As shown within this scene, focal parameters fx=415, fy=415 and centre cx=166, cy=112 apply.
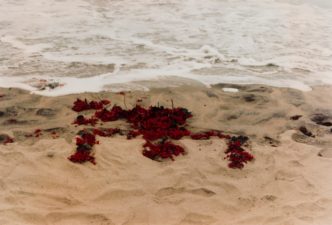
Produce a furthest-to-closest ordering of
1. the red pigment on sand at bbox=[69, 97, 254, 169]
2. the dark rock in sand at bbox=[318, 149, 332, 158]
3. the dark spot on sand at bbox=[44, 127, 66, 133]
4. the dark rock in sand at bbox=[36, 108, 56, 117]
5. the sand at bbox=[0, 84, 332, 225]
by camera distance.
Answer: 1. the dark rock in sand at bbox=[36, 108, 56, 117]
2. the dark spot on sand at bbox=[44, 127, 66, 133]
3. the dark rock in sand at bbox=[318, 149, 332, 158]
4. the red pigment on sand at bbox=[69, 97, 254, 169]
5. the sand at bbox=[0, 84, 332, 225]

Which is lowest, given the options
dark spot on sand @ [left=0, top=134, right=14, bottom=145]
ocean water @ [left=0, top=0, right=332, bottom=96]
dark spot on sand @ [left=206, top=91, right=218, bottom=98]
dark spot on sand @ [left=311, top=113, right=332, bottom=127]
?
dark spot on sand @ [left=0, top=134, right=14, bottom=145]

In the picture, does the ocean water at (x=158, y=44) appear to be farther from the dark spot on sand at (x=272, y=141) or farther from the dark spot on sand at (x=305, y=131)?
the dark spot on sand at (x=272, y=141)

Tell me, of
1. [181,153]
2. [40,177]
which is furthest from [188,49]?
[40,177]

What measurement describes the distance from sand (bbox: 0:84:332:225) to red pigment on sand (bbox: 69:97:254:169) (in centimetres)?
12

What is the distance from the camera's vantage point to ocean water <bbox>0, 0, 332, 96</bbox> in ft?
27.8

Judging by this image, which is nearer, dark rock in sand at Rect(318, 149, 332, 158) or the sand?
the sand

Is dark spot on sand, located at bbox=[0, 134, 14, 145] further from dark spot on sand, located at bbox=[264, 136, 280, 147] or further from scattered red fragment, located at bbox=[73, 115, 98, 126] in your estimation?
dark spot on sand, located at bbox=[264, 136, 280, 147]

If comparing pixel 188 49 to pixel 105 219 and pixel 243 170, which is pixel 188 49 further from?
pixel 105 219

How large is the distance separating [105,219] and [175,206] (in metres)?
0.81

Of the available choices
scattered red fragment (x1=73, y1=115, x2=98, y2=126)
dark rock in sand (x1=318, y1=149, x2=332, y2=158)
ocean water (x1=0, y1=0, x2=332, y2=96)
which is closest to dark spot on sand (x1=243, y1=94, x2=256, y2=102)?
ocean water (x1=0, y1=0, x2=332, y2=96)

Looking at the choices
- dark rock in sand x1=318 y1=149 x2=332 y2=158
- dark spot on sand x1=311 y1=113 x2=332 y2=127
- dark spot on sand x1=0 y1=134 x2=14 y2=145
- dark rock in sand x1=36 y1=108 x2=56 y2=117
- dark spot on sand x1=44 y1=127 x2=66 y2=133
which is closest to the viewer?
dark spot on sand x1=0 y1=134 x2=14 y2=145

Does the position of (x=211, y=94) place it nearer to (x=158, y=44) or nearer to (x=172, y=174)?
(x=172, y=174)

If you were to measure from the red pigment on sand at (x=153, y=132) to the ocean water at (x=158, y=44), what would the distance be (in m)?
1.14

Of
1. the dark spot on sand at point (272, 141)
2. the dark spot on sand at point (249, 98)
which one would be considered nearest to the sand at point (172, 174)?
the dark spot on sand at point (272, 141)
